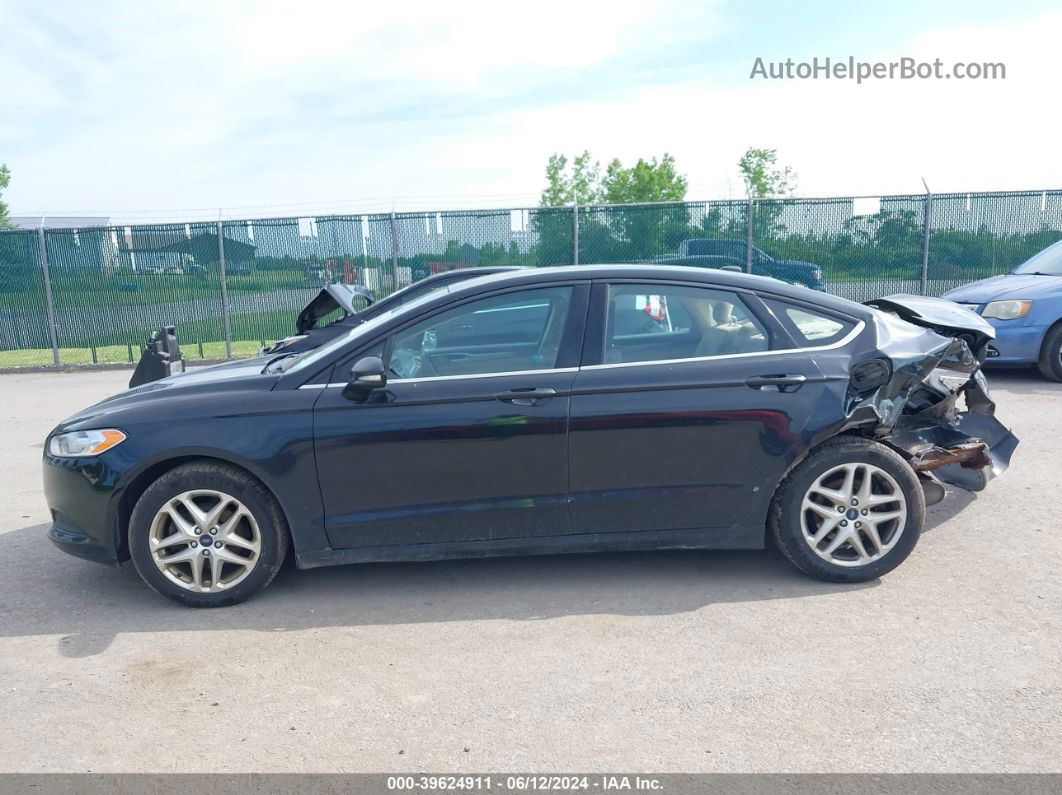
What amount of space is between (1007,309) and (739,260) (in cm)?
507

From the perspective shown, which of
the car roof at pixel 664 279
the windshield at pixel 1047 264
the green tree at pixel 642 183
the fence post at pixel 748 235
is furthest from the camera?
the green tree at pixel 642 183

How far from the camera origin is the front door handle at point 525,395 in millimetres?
4266

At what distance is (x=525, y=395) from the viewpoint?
426 centimetres

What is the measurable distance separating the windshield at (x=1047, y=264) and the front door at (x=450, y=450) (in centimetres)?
849

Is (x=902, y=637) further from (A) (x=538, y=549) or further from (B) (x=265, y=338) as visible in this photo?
(B) (x=265, y=338)

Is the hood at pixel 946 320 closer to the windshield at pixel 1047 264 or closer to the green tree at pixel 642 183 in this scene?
the windshield at pixel 1047 264

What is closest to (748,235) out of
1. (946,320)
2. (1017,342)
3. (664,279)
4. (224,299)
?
(1017,342)

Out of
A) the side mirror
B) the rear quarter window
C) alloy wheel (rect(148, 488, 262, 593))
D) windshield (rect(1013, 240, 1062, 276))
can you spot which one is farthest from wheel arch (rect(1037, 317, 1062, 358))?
alloy wheel (rect(148, 488, 262, 593))

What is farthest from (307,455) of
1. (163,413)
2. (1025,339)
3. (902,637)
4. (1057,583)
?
(1025,339)

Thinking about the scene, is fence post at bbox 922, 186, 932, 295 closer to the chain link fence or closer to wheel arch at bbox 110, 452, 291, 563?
the chain link fence

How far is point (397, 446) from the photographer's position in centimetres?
427

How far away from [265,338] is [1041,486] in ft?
39.4

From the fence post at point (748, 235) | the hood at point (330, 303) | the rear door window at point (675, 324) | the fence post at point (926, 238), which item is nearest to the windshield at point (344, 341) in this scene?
the rear door window at point (675, 324)

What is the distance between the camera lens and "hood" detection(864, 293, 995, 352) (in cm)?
525
